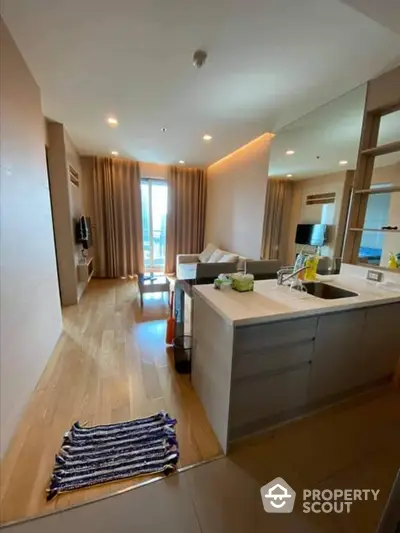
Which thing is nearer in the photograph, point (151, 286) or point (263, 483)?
point (263, 483)

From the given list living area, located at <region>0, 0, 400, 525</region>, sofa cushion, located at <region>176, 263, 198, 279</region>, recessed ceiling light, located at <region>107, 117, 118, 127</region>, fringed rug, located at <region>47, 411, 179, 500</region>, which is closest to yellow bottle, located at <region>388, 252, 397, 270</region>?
living area, located at <region>0, 0, 400, 525</region>

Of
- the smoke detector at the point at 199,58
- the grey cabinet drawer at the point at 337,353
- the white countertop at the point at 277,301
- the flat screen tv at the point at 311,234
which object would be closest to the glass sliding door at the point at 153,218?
the flat screen tv at the point at 311,234

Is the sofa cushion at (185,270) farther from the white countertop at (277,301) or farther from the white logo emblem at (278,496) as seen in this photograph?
the white logo emblem at (278,496)

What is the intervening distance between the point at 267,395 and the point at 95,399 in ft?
4.40

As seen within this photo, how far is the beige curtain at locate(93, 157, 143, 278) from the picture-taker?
535 centimetres

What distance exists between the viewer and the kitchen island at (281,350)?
134 cm

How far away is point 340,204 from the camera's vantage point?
98.8 inches

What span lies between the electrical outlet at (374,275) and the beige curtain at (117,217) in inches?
189

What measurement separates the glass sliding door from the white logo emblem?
5.38 m

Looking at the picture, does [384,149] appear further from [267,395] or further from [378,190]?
[267,395]

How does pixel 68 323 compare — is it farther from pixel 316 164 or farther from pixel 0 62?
pixel 316 164

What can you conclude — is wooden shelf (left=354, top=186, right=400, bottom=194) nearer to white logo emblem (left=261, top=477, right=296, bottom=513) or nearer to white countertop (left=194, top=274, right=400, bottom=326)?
white countertop (left=194, top=274, right=400, bottom=326)

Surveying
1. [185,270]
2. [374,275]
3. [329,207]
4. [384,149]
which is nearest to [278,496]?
[374,275]

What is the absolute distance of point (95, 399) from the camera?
6.11ft
